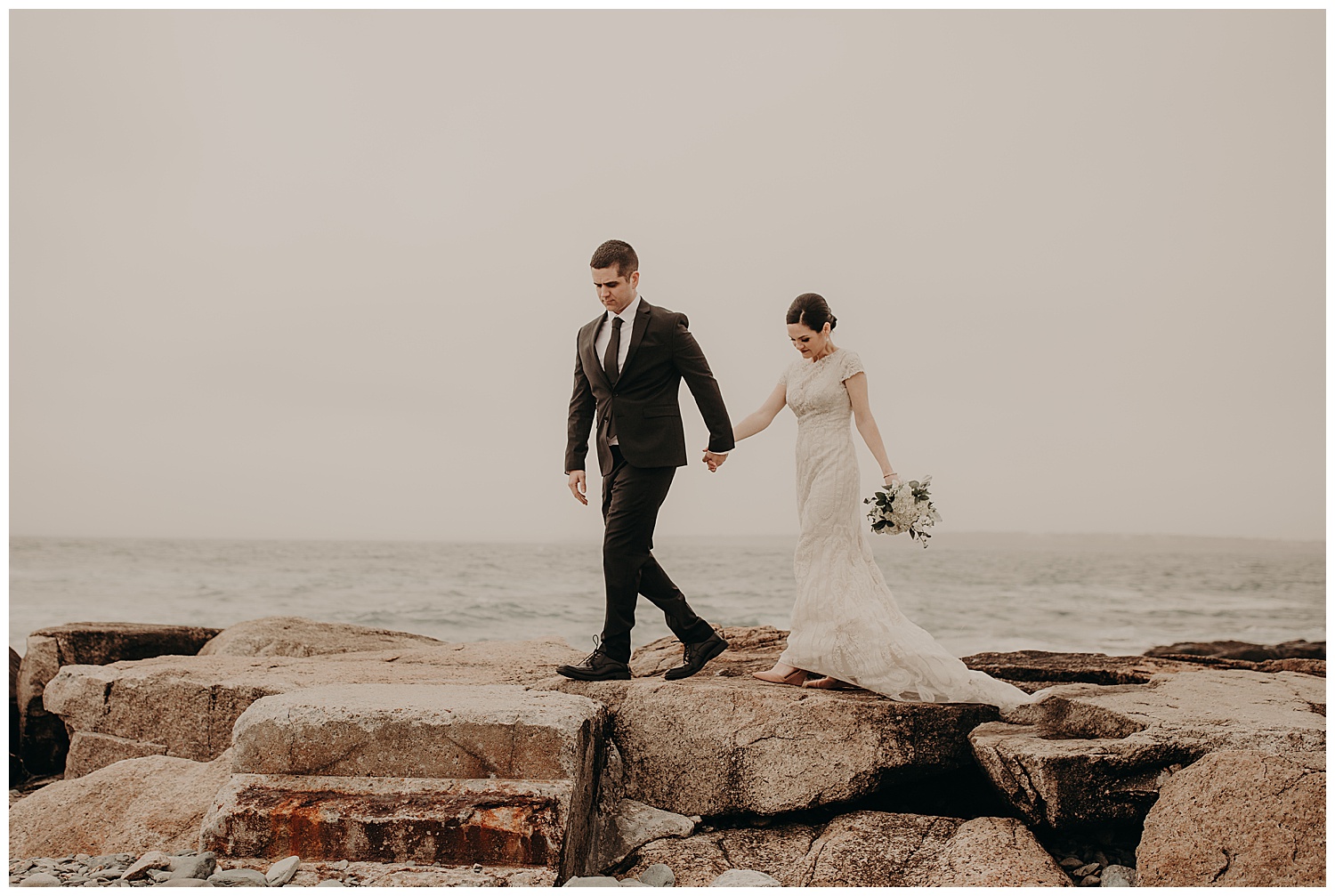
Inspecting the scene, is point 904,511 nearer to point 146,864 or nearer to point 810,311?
point 810,311

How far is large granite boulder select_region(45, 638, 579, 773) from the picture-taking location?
6.00 metres

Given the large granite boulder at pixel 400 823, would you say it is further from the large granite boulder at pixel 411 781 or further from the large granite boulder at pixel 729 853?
the large granite boulder at pixel 729 853

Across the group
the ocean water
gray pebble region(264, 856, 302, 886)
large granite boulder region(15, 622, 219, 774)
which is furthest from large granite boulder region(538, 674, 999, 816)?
the ocean water

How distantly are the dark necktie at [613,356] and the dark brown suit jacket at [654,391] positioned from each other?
30 mm

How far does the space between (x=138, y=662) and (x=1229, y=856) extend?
6.73 m

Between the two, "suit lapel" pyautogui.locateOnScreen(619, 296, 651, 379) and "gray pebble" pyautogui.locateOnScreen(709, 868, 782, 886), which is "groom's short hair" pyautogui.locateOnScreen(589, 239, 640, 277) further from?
"gray pebble" pyautogui.locateOnScreen(709, 868, 782, 886)

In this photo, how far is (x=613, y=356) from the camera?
5.34 meters

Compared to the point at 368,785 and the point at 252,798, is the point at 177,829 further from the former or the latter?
the point at 368,785

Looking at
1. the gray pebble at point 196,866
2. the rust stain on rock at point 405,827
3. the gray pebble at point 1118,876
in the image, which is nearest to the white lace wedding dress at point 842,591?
the gray pebble at point 1118,876

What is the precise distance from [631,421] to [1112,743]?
9.44ft

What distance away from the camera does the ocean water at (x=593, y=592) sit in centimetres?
2386

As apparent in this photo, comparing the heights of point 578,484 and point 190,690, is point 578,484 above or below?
above

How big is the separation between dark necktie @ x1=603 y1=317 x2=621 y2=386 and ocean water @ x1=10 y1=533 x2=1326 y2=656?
50.3 ft

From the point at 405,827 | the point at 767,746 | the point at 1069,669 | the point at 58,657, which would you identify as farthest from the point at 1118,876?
the point at 58,657
